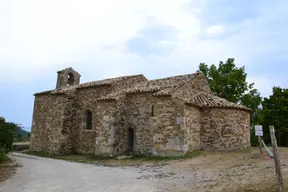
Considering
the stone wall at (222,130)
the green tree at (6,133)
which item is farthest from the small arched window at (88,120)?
the stone wall at (222,130)

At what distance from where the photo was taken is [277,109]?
25.0 m

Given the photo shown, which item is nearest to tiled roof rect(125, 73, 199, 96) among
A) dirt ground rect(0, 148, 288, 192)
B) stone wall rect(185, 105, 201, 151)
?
stone wall rect(185, 105, 201, 151)

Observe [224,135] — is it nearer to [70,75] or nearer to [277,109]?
[277,109]

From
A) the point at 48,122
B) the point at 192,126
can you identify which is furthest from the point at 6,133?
the point at 192,126

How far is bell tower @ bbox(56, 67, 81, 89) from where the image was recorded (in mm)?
25016

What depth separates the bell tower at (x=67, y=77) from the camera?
25.0 meters

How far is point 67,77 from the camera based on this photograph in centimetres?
2550

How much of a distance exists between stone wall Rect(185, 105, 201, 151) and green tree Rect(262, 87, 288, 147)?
13.3m

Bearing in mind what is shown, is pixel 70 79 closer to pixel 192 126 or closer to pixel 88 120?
pixel 88 120

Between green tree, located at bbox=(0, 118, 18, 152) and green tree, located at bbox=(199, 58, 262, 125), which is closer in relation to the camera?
green tree, located at bbox=(0, 118, 18, 152)

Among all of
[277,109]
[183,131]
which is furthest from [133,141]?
[277,109]

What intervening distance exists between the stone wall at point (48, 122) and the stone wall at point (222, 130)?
11.6m

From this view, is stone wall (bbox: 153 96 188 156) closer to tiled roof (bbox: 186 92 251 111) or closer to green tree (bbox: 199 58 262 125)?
tiled roof (bbox: 186 92 251 111)

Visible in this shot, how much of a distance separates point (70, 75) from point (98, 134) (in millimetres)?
11746
